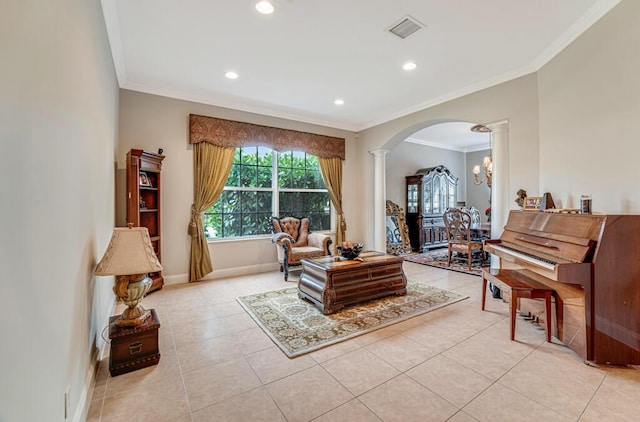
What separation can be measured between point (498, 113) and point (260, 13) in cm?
329

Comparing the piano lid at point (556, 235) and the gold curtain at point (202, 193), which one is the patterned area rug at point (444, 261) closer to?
the piano lid at point (556, 235)

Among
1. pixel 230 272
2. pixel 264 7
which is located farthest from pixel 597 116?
pixel 230 272

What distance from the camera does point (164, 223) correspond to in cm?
426

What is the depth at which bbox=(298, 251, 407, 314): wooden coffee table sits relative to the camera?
10.1ft

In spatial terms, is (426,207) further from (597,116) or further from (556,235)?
(556,235)

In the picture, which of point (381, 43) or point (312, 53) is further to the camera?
point (312, 53)

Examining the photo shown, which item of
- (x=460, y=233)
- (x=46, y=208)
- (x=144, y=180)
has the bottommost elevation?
(x=460, y=233)

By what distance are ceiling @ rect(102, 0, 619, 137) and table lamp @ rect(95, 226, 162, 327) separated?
2.00 m

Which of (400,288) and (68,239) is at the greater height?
(68,239)

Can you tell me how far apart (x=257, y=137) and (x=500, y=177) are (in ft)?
12.6

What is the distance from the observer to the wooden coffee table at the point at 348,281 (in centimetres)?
309

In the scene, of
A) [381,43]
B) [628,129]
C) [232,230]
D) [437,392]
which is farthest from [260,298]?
[628,129]

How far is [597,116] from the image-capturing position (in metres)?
2.62

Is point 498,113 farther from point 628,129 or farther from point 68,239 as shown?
point 68,239
